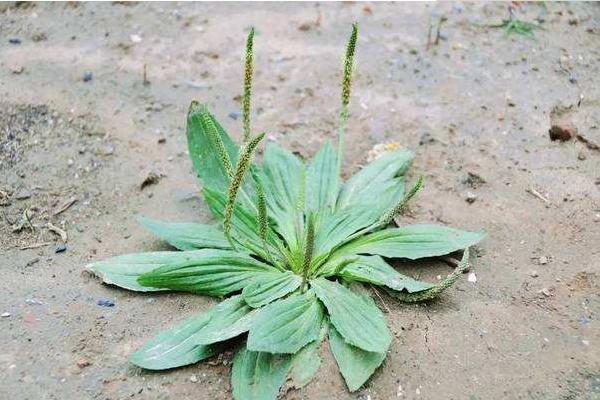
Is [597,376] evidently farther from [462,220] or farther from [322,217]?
[322,217]

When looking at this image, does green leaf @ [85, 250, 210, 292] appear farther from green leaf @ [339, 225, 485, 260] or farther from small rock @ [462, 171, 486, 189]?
small rock @ [462, 171, 486, 189]

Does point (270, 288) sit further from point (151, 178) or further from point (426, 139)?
point (426, 139)

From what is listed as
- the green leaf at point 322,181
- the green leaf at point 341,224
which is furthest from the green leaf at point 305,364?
the green leaf at point 322,181

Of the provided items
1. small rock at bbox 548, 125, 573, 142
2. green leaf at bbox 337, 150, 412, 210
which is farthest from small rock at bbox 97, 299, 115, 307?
small rock at bbox 548, 125, 573, 142

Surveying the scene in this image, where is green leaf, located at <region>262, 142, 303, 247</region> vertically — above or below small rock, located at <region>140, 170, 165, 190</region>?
above

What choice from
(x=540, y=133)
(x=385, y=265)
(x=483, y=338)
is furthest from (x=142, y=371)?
(x=540, y=133)

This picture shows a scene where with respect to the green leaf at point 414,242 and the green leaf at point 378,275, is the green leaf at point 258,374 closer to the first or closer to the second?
the green leaf at point 378,275
